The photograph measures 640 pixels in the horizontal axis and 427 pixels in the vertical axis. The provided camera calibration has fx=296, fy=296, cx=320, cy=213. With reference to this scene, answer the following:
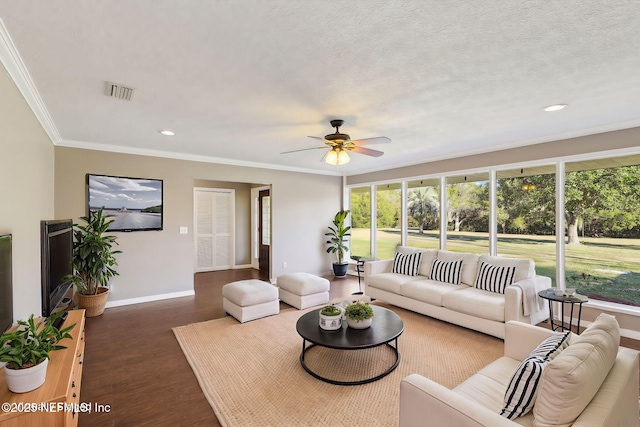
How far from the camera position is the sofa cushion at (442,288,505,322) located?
11.4 ft

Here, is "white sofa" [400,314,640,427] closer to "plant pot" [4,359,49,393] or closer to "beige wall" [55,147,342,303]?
"plant pot" [4,359,49,393]

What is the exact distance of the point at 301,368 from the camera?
2855mm

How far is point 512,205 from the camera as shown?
4633 millimetres

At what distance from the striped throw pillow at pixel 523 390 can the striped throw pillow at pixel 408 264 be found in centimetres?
340

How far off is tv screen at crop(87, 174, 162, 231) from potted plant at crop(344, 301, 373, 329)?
149 inches

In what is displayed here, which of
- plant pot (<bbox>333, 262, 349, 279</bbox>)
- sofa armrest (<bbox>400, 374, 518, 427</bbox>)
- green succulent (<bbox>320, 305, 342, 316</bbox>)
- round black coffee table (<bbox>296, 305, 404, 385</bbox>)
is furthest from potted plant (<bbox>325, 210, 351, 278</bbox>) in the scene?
sofa armrest (<bbox>400, 374, 518, 427</bbox>)

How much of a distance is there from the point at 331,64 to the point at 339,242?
17.4 feet

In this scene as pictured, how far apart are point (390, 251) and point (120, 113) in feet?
17.9

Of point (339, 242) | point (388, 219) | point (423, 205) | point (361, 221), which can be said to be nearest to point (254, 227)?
point (339, 242)

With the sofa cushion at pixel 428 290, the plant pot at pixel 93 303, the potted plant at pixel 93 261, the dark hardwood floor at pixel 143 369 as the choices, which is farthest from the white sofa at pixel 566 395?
the plant pot at pixel 93 303

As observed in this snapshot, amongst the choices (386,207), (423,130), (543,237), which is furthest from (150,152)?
(543,237)

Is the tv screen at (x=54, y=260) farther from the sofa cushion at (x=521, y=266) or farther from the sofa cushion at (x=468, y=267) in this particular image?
the sofa cushion at (x=521, y=266)

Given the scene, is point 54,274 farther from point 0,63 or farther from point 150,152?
point 150,152

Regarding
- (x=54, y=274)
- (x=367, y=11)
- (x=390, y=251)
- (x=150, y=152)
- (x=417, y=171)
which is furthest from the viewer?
(x=390, y=251)
